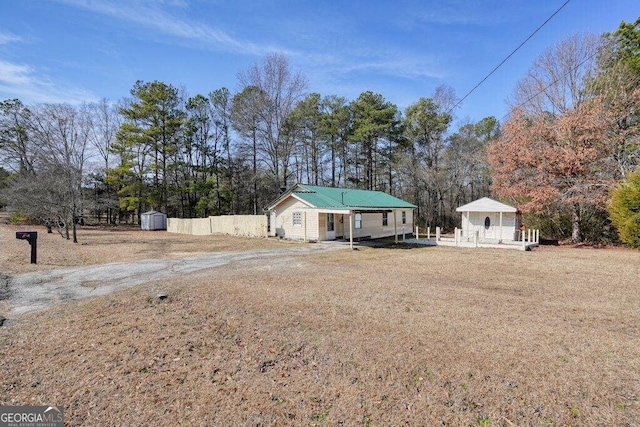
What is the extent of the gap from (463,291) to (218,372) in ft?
18.9

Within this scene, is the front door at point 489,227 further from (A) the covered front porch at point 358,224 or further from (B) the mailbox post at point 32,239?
(B) the mailbox post at point 32,239

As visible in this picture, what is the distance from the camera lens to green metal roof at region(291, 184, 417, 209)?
19031mm

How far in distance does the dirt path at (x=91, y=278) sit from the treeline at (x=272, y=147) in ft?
57.0

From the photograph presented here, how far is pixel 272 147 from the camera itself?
2962 centimetres

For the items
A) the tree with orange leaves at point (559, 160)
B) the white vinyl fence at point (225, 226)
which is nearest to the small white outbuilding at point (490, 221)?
the tree with orange leaves at point (559, 160)

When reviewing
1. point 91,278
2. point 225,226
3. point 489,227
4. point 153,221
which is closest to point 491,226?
point 489,227

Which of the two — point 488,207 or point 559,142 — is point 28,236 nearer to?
point 488,207

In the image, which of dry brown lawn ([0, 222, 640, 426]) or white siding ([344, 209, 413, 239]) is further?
white siding ([344, 209, 413, 239])

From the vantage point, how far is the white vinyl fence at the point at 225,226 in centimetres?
2228

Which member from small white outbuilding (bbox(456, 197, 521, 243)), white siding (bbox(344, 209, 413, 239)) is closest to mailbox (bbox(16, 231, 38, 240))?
white siding (bbox(344, 209, 413, 239))

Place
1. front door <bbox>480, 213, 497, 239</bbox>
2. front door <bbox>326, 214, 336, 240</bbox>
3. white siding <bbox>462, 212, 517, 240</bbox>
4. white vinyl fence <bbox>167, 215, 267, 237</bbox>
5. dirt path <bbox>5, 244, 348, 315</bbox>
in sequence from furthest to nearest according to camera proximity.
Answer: white vinyl fence <bbox>167, 215, 267, 237</bbox>
front door <bbox>326, 214, 336, 240</bbox>
front door <bbox>480, 213, 497, 239</bbox>
white siding <bbox>462, 212, 517, 240</bbox>
dirt path <bbox>5, 244, 348, 315</bbox>

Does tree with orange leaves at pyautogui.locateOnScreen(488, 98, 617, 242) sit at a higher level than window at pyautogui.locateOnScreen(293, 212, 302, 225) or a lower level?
higher

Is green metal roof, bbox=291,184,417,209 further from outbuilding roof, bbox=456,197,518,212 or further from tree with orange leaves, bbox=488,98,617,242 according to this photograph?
tree with orange leaves, bbox=488,98,617,242

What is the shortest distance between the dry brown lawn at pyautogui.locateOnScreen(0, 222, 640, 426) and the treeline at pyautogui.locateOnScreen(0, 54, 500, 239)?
2181 cm
